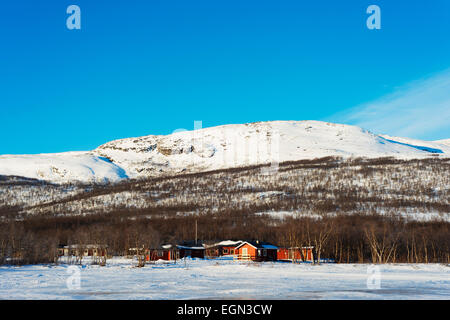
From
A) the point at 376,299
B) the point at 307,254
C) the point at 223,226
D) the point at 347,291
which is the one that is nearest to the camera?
the point at 376,299

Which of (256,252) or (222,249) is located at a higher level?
(256,252)

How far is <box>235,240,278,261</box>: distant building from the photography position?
80350 millimetres

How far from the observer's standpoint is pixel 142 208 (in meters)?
180

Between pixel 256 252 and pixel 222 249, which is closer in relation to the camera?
pixel 256 252

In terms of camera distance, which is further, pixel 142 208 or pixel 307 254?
pixel 142 208

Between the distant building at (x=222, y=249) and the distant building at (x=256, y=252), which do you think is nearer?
the distant building at (x=256, y=252)

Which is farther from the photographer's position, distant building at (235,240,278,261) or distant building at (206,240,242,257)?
distant building at (206,240,242,257)

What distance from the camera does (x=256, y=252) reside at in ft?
264

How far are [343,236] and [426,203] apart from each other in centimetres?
7948

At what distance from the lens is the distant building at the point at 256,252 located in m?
80.3

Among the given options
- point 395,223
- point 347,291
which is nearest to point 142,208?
point 395,223
